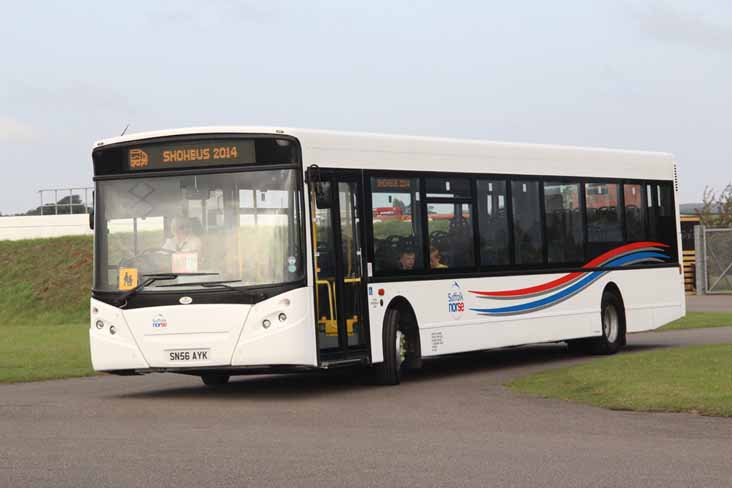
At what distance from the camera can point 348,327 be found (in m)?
17.9

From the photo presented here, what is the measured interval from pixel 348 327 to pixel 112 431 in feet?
15.8

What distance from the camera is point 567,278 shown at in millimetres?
22719

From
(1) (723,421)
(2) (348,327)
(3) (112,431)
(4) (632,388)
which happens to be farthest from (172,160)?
(1) (723,421)

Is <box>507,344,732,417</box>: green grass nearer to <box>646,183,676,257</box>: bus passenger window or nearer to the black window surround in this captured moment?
the black window surround

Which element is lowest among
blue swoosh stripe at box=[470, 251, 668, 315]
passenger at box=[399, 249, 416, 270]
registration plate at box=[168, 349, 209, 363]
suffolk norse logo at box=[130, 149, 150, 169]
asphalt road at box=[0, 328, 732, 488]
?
asphalt road at box=[0, 328, 732, 488]

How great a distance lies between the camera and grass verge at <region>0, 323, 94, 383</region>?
22.8 metres

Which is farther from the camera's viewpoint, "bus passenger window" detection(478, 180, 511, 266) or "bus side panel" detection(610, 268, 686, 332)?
"bus side panel" detection(610, 268, 686, 332)

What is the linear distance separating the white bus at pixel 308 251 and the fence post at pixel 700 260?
29223 mm

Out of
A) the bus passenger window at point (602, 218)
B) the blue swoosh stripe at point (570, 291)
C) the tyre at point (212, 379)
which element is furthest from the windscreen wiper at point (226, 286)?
the bus passenger window at point (602, 218)

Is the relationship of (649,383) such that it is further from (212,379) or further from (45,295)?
(45,295)

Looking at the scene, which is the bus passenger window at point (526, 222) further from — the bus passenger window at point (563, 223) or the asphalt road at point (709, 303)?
the asphalt road at point (709, 303)

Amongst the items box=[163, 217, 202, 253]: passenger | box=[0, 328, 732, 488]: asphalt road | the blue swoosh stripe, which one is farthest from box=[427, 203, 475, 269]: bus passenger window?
box=[163, 217, 202, 253]: passenger

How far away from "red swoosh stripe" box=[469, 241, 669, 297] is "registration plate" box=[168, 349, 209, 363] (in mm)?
4905

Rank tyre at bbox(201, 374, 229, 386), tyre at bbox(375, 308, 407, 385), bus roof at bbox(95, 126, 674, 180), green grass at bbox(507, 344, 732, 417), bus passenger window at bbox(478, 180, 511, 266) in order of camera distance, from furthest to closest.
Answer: bus passenger window at bbox(478, 180, 511, 266) → tyre at bbox(201, 374, 229, 386) → tyre at bbox(375, 308, 407, 385) → bus roof at bbox(95, 126, 674, 180) → green grass at bbox(507, 344, 732, 417)
